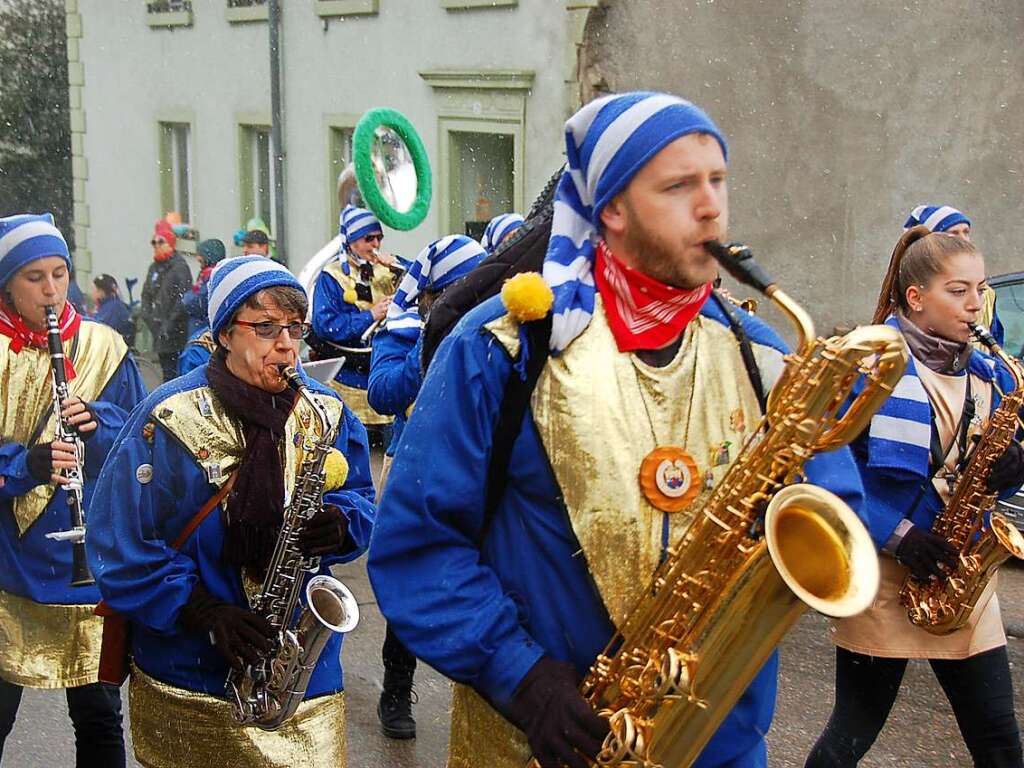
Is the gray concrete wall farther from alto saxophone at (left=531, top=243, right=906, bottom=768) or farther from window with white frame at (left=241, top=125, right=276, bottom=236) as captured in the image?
alto saxophone at (left=531, top=243, right=906, bottom=768)

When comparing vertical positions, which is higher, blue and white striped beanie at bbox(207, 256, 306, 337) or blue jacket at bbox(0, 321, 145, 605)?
blue and white striped beanie at bbox(207, 256, 306, 337)

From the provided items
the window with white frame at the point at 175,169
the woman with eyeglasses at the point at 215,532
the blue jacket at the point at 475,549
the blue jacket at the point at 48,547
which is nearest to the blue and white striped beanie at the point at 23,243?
the blue jacket at the point at 48,547

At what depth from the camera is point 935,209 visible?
623cm

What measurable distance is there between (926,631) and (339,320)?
4642mm

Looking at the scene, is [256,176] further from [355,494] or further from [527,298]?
[527,298]

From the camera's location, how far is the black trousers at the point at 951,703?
12.0ft

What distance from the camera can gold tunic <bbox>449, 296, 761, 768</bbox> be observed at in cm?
223

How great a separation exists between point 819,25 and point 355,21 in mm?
6328

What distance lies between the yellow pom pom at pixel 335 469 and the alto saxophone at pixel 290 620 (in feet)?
0.13

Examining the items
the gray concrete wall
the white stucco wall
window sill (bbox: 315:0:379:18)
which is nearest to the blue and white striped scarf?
the gray concrete wall

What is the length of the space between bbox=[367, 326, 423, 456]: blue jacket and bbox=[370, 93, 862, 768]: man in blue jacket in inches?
103

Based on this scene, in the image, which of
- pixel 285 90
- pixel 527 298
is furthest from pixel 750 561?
pixel 285 90

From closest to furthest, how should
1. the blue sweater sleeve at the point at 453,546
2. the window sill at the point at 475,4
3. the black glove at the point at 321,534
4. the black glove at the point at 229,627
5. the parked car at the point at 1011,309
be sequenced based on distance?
the blue sweater sleeve at the point at 453,546
the black glove at the point at 229,627
the black glove at the point at 321,534
the parked car at the point at 1011,309
the window sill at the point at 475,4

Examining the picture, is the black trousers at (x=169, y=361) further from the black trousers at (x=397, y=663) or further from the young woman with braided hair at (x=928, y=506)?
the young woman with braided hair at (x=928, y=506)
